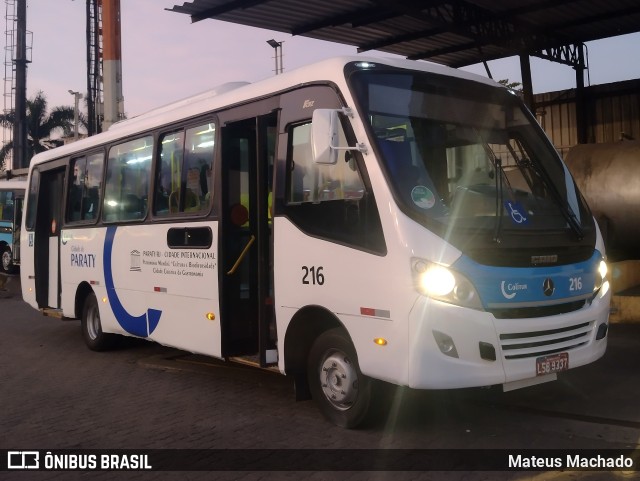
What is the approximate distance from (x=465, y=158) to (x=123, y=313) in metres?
4.93

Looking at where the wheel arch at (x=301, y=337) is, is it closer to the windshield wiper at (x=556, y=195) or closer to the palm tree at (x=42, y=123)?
the windshield wiper at (x=556, y=195)

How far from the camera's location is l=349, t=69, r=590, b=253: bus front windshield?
5.07 m

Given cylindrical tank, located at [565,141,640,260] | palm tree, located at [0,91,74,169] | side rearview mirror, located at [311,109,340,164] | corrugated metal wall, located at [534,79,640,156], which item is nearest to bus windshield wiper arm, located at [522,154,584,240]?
Answer: side rearview mirror, located at [311,109,340,164]

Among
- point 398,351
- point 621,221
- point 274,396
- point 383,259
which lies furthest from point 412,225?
point 621,221

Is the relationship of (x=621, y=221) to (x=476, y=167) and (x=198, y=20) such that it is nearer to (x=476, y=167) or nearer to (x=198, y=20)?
(x=476, y=167)

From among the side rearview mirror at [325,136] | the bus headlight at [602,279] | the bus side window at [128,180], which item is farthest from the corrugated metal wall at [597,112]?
the side rearview mirror at [325,136]

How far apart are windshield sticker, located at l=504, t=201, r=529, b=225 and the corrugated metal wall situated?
49.0 ft

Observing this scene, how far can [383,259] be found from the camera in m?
4.93

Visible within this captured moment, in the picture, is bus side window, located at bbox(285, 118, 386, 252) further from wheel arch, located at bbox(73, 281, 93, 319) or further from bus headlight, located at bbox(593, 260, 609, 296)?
wheel arch, located at bbox(73, 281, 93, 319)

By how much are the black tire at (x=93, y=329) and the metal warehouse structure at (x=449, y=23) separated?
7.99m

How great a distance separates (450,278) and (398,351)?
2.02 ft

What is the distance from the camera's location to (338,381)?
18.0 ft

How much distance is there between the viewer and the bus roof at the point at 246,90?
5551 mm

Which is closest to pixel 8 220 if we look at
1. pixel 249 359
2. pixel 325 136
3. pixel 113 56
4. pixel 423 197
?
pixel 113 56
